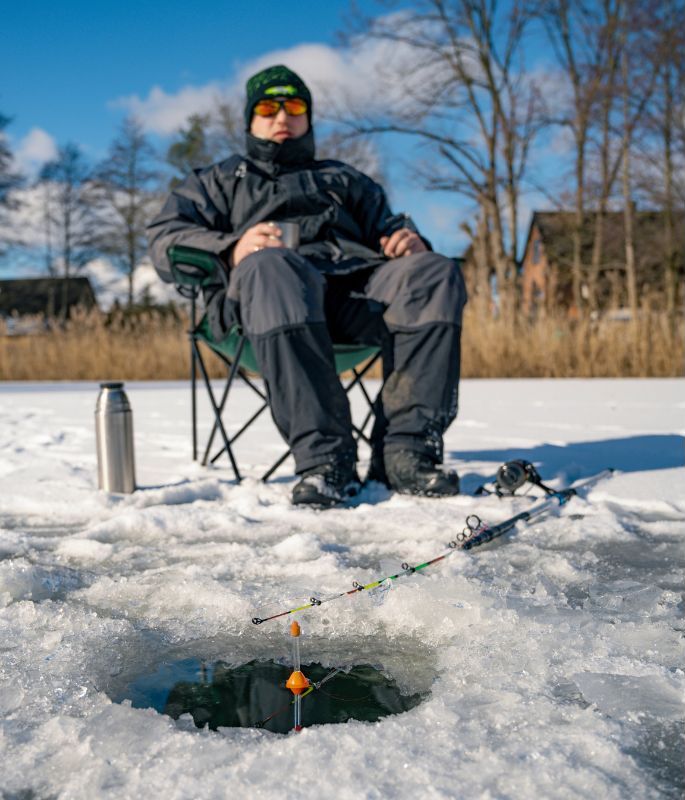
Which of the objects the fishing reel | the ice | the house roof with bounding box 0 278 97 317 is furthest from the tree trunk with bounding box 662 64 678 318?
the house roof with bounding box 0 278 97 317

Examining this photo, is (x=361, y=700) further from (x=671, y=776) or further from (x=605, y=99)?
(x=605, y=99)

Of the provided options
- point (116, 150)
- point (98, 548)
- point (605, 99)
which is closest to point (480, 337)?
point (98, 548)

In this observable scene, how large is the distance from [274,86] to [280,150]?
0.20 m

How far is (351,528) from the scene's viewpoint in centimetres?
172

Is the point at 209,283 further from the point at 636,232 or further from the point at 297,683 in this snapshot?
the point at 636,232

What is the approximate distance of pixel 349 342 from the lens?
2.26 metres

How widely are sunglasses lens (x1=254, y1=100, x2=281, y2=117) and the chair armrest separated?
59 centimetres

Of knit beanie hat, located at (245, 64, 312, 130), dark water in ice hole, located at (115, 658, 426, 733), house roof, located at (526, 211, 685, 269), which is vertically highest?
house roof, located at (526, 211, 685, 269)

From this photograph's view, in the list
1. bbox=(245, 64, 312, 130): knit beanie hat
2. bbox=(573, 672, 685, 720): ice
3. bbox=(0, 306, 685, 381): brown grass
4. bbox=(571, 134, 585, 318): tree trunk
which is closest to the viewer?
bbox=(573, 672, 685, 720): ice

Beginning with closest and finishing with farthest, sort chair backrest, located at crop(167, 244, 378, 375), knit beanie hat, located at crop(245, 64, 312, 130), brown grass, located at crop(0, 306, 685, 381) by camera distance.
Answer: chair backrest, located at crop(167, 244, 378, 375) < knit beanie hat, located at crop(245, 64, 312, 130) < brown grass, located at crop(0, 306, 685, 381)

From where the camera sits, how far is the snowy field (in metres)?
0.71

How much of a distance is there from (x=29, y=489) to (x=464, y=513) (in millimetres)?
1256

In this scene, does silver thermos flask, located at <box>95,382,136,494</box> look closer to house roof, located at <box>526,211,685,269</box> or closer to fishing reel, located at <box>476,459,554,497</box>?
fishing reel, located at <box>476,459,554,497</box>

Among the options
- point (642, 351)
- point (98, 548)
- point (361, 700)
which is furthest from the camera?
point (642, 351)
